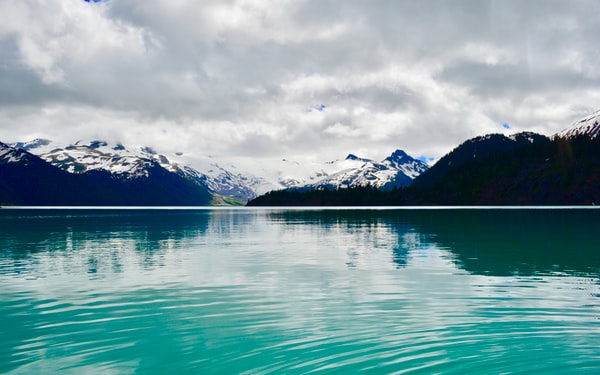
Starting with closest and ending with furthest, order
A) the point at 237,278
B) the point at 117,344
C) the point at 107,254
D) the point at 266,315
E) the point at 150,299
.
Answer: the point at 117,344
the point at 266,315
the point at 150,299
the point at 237,278
the point at 107,254

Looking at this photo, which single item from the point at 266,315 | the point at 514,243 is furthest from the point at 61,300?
the point at 514,243

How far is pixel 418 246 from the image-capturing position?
66562mm

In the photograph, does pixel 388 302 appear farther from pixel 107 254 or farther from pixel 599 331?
pixel 107 254

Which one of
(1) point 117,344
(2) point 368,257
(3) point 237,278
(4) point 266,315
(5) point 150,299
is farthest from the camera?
(2) point 368,257

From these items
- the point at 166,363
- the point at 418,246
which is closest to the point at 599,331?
the point at 166,363

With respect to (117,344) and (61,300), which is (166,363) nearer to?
(117,344)

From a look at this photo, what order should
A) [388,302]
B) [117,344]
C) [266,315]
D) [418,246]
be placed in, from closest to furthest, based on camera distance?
[117,344] < [266,315] < [388,302] < [418,246]

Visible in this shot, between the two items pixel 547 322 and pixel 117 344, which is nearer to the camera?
pixel 117 344

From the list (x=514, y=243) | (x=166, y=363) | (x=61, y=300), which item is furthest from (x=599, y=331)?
(x=514, y=243)

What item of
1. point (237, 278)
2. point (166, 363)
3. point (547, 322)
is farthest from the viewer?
point (237, 278)

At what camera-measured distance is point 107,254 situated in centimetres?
5847

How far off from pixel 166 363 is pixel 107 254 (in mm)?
43261

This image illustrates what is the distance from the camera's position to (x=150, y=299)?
32.1m

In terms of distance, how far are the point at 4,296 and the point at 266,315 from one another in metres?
20.0
